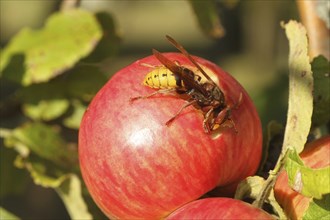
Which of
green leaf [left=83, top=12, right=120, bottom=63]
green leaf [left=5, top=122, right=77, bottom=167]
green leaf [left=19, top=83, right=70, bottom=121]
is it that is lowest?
green leaf [left=5, top=122, right=77, bottom=167]

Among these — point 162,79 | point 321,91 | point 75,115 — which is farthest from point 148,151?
point 75,115

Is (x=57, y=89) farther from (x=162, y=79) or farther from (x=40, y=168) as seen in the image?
(x=162, y=79)

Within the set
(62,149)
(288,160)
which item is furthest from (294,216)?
(62,149)

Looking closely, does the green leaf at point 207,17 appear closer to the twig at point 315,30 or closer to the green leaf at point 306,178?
the twig at point 315,30

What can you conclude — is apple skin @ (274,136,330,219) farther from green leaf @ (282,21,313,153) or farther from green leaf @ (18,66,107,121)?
green leaf @ (18,66,107,121)

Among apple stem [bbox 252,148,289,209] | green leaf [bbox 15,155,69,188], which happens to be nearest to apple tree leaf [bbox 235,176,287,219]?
apple stem [bbox 252,148,289,209]

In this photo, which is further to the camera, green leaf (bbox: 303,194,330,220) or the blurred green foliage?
the blurred green foliage
